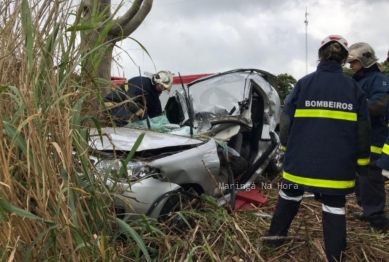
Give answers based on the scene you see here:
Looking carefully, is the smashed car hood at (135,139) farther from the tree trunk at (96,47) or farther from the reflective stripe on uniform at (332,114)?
the reflective stripe on uniform at (332,114)


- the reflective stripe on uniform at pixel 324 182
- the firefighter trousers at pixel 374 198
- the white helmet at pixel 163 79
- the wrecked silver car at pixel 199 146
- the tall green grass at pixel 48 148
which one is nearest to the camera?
the tall green grass at pixel 48 148

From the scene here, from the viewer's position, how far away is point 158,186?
11.0ft

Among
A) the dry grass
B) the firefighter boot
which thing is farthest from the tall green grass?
the firefighter boot

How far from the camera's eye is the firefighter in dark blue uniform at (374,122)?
395 centimetres

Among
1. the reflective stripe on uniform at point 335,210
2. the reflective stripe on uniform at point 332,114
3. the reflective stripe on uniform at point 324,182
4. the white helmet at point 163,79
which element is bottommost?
the reflective stripe on uniform at point 335,210

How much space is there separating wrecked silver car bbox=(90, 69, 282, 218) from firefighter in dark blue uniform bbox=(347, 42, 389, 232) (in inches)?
50.4

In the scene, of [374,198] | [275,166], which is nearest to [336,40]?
[374,198]

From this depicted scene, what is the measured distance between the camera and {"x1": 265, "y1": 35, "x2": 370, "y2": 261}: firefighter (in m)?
3.15

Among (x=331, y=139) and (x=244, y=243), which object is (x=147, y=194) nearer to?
(x=244, y=243)

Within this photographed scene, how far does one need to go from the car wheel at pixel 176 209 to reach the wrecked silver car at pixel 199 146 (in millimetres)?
13

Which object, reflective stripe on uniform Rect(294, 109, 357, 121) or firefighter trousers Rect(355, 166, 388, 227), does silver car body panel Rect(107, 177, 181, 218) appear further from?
firefighter trousers Rect(355, 166, 388, 227)

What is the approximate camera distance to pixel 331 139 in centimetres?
316

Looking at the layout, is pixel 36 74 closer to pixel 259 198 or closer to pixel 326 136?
pixel 326 136

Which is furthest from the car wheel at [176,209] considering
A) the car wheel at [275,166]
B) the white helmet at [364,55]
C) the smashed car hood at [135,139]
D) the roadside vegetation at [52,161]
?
the car wheel at [275,166]
